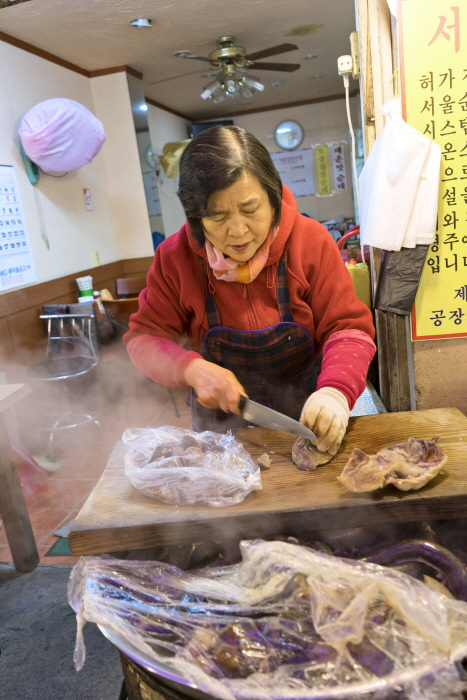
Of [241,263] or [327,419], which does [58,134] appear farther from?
[327,419]

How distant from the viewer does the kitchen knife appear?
1.47m

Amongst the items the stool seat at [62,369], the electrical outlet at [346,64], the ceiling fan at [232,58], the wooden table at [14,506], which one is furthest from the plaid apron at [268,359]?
the ceiling fan at [232,58]

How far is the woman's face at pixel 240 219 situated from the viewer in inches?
59.9

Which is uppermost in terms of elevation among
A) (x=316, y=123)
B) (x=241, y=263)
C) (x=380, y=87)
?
(x=316, y=123)

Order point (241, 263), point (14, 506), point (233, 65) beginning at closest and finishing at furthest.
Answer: point (241, 263) < point (14, 506) < point (233, 65)

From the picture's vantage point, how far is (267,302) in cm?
187

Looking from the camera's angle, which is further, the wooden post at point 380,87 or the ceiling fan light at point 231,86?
the ceiling fan light at point 231,86

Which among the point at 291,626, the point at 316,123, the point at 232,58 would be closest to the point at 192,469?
the point at 291,626

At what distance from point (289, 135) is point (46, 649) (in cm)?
1018

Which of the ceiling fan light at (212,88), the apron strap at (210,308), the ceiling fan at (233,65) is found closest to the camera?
the apron strap at (210,308)

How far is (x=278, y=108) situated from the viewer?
10312 millimetres

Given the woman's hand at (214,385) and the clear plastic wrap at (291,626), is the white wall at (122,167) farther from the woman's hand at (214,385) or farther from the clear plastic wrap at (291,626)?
the clear plastic wrap at (291,626)

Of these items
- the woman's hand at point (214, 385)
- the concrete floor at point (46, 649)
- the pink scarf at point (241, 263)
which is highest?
the pink scarf at point (241, 263)

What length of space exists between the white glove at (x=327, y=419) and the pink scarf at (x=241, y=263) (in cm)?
49
